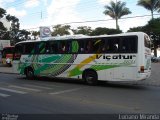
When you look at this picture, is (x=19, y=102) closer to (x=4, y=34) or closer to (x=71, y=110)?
(x=71, y=110)

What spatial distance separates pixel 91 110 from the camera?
935 centimetres

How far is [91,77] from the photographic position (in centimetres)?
1641

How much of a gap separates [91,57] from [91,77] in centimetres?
110

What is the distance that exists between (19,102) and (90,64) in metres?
6.29

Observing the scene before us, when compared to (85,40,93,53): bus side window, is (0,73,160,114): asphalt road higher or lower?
lower

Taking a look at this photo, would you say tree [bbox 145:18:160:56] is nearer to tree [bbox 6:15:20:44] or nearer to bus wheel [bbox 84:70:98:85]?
tree [bbox 6:15:20:44]

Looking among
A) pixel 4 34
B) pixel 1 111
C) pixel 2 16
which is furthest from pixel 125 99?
pixel 4 34

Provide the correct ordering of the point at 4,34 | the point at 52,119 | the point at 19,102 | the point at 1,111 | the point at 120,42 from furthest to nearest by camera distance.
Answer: the point at 4,34, the point at 120,42, the point at 19,102, the point at 1,111, the point at 52,119

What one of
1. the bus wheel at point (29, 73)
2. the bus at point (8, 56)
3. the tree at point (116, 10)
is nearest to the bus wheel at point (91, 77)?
the bus wheel at point (29, 73)

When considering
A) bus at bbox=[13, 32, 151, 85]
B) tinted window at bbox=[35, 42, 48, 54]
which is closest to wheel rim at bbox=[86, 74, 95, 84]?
bus at bbox=[13, 32, 151, 85]

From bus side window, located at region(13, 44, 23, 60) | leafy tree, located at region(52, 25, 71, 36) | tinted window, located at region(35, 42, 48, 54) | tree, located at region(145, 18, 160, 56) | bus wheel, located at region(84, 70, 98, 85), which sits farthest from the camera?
leafy tree, located at region(52, 25, 71, 36)

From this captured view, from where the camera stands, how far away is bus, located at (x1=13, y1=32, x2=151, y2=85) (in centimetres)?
1466

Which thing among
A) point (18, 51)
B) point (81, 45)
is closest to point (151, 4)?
point (18, 51)

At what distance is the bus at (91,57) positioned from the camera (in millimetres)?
14664
